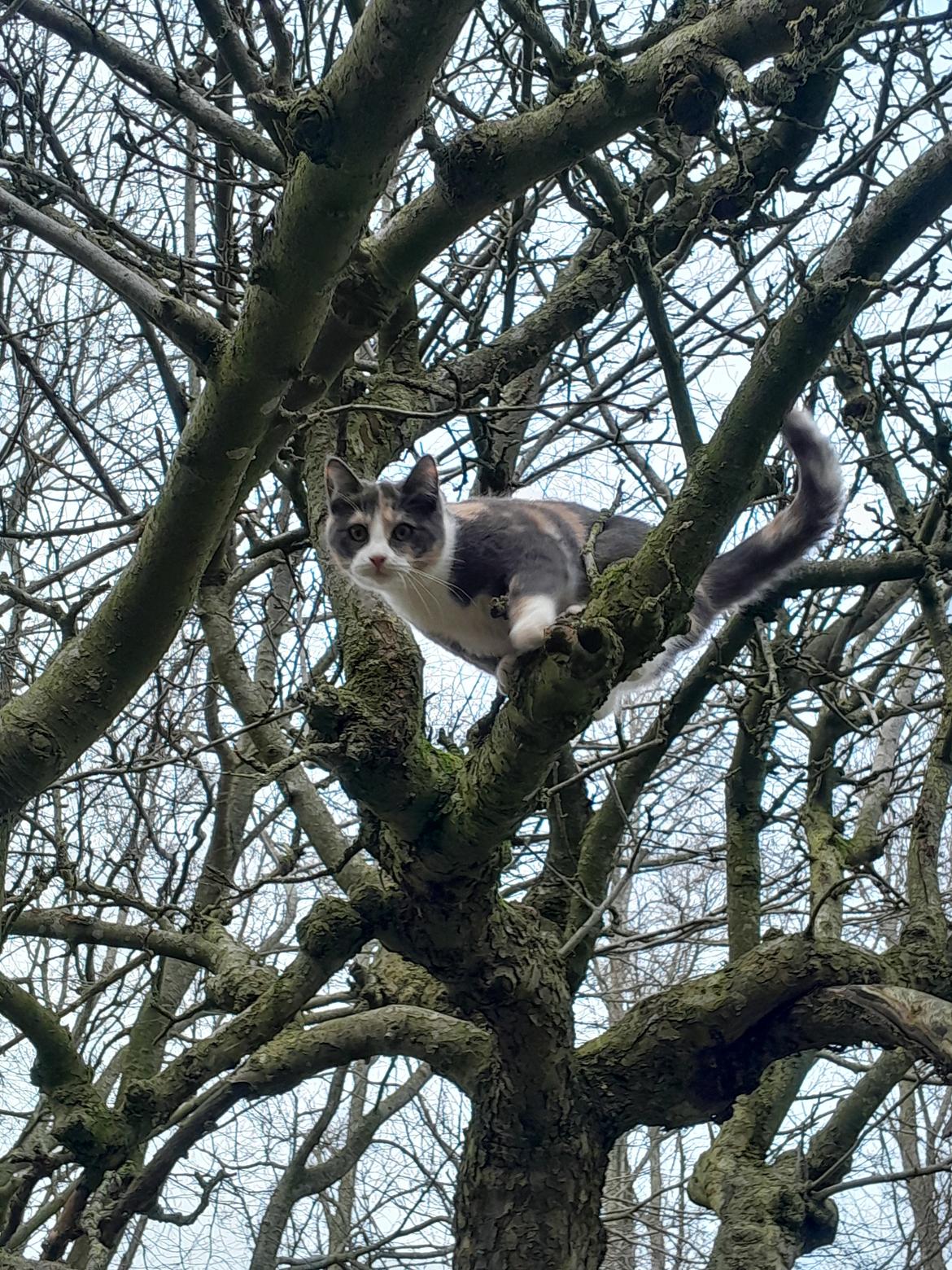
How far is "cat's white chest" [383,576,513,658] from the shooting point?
14.2 feet

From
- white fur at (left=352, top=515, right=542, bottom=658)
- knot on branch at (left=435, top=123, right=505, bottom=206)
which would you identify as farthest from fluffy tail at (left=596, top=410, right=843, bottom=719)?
knot on branch at (left=435, top=123, right=505, bottom=206)

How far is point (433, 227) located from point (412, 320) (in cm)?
124

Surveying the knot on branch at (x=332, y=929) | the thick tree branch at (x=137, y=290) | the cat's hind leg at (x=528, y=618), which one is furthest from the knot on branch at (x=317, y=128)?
the knot on branch at (x=332, y=929)

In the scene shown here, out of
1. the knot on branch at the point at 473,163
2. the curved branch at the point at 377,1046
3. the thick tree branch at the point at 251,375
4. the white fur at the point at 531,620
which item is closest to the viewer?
the thick tree branch at the point at 251,375

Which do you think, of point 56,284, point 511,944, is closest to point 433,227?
point 511,944

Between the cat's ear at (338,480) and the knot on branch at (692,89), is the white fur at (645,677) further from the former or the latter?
the knot on branch at (692,89)

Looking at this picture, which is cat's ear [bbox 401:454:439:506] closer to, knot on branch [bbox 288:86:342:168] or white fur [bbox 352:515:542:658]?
white fur [bbox 352:515:542:658]

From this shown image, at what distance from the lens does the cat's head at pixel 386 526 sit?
13.9ft

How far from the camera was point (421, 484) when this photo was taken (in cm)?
449

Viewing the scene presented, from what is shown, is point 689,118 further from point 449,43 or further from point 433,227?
point 433,227

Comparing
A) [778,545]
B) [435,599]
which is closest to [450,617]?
[435,599]

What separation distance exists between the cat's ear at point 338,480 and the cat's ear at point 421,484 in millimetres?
281

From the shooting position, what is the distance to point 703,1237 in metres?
8.32

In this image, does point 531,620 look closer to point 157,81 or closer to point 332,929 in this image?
point 332,929
